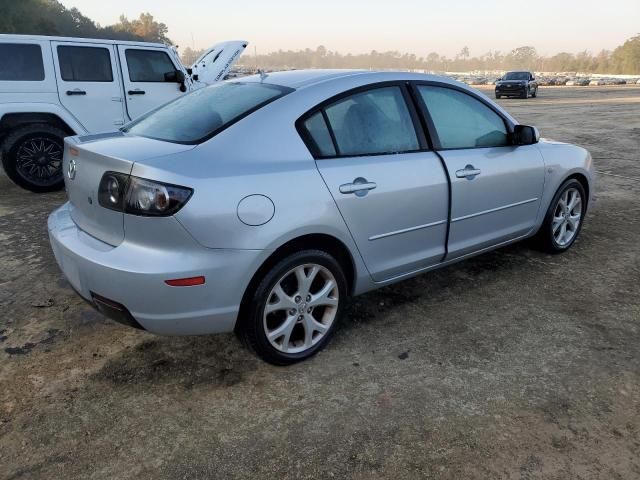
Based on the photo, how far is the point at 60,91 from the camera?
666 cm

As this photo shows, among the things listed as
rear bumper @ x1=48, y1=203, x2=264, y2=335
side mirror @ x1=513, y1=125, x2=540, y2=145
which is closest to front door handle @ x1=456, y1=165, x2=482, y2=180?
side mirror @ x1=513, y1=125, x2=540, y2=145

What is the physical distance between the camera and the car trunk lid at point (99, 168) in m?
2.42

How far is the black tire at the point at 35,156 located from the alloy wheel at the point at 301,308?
5.20 meters

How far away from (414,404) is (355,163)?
51.3 inches

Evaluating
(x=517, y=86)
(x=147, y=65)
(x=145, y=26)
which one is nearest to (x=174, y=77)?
(x=147, y=65)

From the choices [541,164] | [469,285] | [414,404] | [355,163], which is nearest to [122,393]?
[414,404]

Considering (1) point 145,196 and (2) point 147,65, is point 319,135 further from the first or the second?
(2) point 147,65

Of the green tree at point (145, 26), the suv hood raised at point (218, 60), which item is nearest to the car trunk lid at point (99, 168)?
the suv hood raised at point (218, 60)

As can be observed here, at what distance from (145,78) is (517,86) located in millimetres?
25255

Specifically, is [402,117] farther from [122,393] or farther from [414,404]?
[122,393]

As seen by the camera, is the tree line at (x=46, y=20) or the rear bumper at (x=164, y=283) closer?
the rear bumper at (x=164, y=283)

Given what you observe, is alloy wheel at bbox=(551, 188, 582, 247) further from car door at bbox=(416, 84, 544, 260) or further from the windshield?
the windshield

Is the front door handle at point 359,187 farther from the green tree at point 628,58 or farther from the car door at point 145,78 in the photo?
the green tree at point 628,58

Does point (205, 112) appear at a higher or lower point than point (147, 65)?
lower
